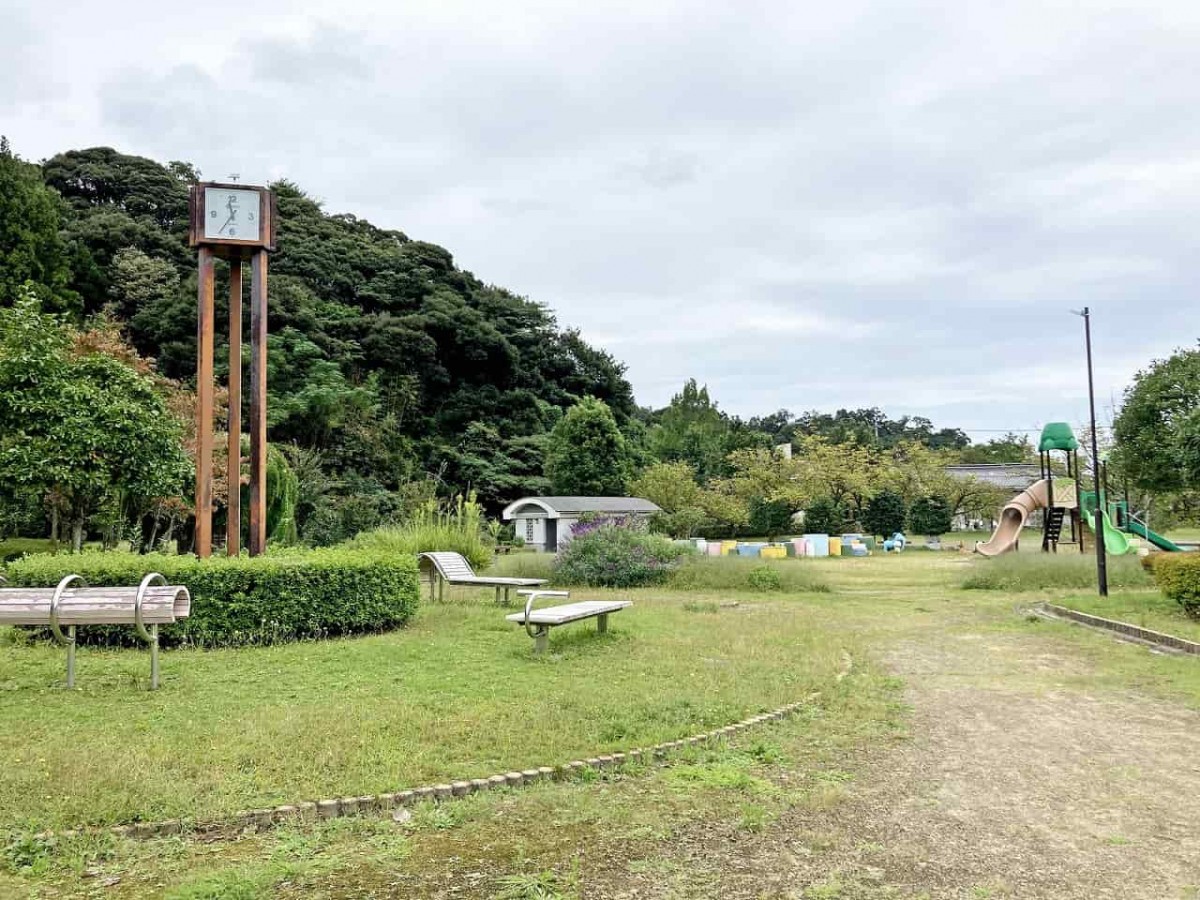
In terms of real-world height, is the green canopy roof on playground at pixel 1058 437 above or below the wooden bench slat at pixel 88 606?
above

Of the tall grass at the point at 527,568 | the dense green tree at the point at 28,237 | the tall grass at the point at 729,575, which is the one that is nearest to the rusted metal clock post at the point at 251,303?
the tall grass at the point at 527,568

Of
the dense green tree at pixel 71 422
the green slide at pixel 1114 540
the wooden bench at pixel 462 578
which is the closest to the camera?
the wooden bench at pixel 462 578

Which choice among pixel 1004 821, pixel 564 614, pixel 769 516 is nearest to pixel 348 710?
pixel 564 614

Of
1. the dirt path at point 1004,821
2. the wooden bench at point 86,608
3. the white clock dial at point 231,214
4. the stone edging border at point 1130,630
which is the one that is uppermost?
the white clock dial at point 231,214

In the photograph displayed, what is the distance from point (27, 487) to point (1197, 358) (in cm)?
2619

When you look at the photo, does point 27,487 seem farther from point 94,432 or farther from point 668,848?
point 668,848

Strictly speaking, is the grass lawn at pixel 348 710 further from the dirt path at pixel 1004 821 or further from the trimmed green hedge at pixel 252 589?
the dirt path at pixel 1004 821

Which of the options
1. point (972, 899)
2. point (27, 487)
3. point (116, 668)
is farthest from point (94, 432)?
point (972, 899)

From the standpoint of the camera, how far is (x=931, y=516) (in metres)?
34.5

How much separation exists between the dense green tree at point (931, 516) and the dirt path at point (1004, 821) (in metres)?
30.0

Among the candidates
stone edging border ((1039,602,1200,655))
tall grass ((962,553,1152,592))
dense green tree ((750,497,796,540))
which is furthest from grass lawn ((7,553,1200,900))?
dense green tree ((750,497,796,540))

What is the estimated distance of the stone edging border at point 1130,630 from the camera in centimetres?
840

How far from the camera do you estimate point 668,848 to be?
3482mm

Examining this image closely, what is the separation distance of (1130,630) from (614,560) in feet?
27.6
